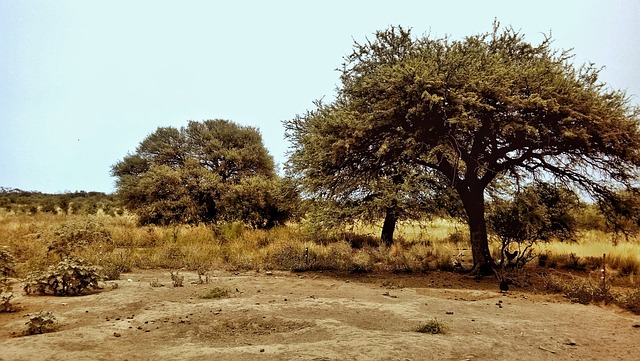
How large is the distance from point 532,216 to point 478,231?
2227 mm

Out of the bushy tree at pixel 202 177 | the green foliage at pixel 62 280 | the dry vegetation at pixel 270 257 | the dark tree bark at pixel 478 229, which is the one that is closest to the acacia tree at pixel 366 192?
the dry vegetation at pixel 270 257

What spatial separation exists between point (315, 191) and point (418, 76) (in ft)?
18.1

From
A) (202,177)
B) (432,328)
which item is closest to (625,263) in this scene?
(432,328)

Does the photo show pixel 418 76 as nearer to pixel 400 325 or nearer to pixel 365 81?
pixel 365 81

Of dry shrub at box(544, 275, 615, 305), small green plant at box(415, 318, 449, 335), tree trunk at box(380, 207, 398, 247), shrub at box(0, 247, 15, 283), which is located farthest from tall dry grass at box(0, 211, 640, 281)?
small green plant at box(415, 318, 449, 335)

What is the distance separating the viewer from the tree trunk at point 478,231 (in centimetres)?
1337

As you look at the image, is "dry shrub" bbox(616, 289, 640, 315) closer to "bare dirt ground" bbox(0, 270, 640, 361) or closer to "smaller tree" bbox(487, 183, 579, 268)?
"bare dirt ground" bbox(0, 270, 640, 361)

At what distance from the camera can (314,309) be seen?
26.5 feet

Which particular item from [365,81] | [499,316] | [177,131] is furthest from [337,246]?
[177,131]

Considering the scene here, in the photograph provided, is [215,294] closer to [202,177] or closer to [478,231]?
[478,231]

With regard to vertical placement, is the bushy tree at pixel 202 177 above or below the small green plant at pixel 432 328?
above

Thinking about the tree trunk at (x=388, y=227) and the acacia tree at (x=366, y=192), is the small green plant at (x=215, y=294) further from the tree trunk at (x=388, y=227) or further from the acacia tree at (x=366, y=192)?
the tree trunk at (x=388, y=227)

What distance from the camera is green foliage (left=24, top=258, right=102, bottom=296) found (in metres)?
9.34

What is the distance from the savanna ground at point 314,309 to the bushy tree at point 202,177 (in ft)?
27.5
